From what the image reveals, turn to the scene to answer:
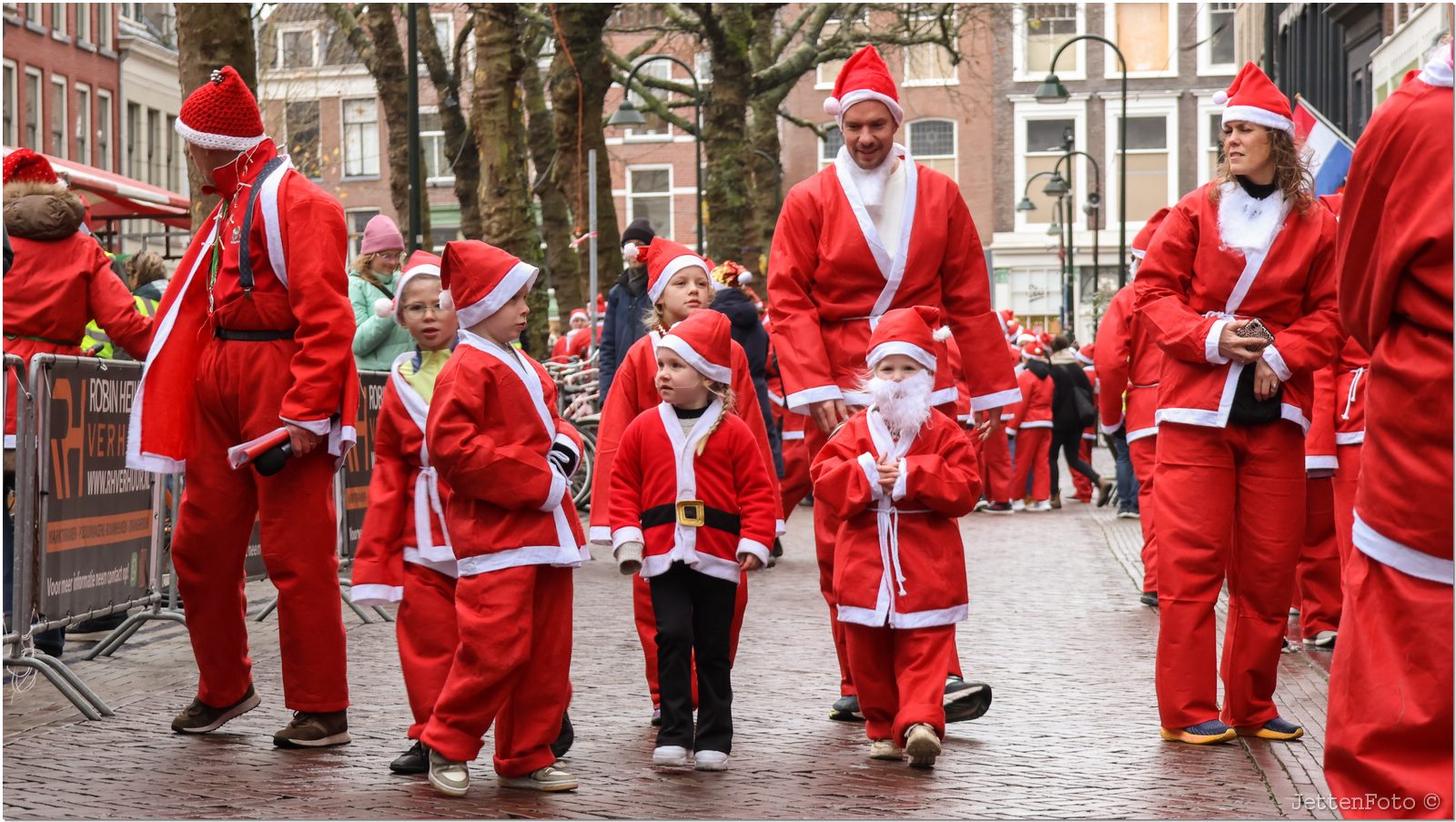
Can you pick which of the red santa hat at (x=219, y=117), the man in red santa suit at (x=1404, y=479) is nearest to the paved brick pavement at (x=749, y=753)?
the man in red santa suit at (x=1404, y=479)

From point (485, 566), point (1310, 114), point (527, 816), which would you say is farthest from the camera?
point (1310, 114)

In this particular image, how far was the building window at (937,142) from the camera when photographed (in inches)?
2584

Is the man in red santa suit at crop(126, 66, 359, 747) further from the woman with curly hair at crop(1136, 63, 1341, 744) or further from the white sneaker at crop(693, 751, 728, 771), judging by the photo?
the woman with curly hair at crop(1136, 63, 1341, 744)

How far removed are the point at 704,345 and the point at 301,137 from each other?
54.9 m

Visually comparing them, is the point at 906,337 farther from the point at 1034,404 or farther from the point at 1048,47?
the point at 1048,47

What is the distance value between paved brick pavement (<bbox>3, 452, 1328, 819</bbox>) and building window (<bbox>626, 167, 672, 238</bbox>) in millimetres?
61197

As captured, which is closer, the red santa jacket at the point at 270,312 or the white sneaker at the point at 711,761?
the white sneaker at the point at 711,761

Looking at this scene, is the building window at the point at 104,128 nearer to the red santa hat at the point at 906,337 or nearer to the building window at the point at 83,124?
the building window at the point at 83,124

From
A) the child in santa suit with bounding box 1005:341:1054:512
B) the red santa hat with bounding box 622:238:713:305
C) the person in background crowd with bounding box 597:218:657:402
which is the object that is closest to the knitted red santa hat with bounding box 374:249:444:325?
the red santa hat with bounding box 622:238:713:305

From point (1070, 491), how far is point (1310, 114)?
15980mm

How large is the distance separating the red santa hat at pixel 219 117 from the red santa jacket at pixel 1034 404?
51.1ft

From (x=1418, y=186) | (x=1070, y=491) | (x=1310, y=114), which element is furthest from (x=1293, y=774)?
(x=1070, y=491)

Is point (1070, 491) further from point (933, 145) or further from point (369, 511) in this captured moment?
point (933, 145)

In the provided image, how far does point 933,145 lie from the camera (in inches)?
2591
